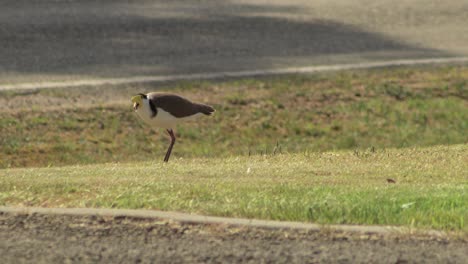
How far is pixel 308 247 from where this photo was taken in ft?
21.3

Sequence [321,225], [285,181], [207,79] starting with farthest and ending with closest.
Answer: [207,79] < [285,181] < [321,225]

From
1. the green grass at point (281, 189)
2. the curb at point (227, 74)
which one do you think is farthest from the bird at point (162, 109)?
the curb at point (227, 74)

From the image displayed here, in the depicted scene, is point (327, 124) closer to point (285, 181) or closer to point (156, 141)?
point (156, 141)

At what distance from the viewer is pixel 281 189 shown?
305 inches

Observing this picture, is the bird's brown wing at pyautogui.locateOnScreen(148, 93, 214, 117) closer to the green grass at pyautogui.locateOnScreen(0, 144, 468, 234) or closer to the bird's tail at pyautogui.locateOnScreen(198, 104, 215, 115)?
the bird's tail at pyautogui.locateOnScreen(198, 104, 215, 115)

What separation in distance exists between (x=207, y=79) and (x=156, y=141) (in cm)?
211

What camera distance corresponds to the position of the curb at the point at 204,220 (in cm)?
677

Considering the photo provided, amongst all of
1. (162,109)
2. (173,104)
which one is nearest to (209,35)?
(173,104)

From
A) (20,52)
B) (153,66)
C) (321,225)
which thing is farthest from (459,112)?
(321,225)

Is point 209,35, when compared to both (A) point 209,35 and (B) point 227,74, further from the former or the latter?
(B) point 227,74

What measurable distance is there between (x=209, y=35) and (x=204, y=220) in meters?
10.4

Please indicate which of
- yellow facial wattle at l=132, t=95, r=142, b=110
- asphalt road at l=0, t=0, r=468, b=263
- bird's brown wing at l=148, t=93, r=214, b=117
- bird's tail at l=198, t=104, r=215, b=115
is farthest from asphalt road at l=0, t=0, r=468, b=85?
yellow facial wattle at l=132, t=95, r=142, b=110

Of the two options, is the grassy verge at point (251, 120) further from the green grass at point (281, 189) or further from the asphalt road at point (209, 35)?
the green grass at point (281, 189)

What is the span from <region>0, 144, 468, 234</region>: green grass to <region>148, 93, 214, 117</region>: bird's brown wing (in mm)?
587
